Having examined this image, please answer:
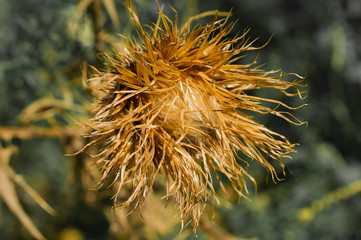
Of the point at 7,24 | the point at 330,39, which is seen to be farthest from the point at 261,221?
the point at 7,24

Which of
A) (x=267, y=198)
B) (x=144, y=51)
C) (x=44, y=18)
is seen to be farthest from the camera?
(x=267, y=198)

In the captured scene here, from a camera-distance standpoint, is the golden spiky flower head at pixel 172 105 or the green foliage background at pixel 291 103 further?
the green foliage background at pixel 291 103

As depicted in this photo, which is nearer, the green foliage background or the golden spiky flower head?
the golden spiky flower head

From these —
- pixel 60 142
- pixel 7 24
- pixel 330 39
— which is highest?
pixel 330 39

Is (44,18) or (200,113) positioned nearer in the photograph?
(200,113)

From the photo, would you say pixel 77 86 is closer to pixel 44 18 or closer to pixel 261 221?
pixel 44 18

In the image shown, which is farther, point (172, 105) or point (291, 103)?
point (291, 103)

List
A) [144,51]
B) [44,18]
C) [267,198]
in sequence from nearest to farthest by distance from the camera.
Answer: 1. [144,51]
2. [44,18]
3. [267,198]

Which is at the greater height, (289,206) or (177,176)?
(177,176)
